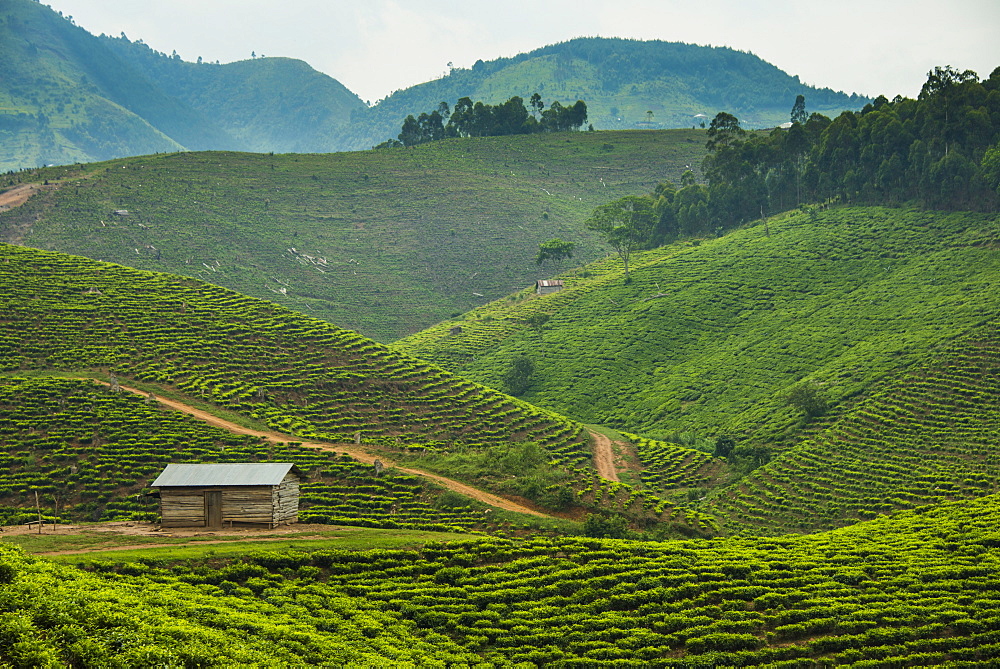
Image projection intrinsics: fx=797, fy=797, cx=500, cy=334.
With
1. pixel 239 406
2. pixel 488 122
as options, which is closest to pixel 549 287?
pixel 239 406

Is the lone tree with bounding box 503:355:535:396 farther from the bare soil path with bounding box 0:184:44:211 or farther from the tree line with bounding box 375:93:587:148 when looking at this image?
the tree line with bounding box 375:93:587:148

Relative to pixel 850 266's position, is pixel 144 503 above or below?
below

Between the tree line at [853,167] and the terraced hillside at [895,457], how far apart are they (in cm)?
3534

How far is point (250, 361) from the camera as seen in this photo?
5838 centimetres

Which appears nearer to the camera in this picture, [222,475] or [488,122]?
[222,475]

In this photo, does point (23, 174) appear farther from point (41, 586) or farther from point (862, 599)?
point (862, 599)

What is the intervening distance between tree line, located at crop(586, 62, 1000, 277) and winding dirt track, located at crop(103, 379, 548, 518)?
70230 millimetres

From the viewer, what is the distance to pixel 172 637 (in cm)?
2009

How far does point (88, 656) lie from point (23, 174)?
4968 inches

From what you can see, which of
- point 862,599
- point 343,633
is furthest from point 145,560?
point 862,599

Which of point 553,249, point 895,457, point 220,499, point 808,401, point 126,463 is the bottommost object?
point 895,457

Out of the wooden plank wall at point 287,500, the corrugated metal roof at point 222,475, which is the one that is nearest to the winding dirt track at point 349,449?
the wooden plank wall at point 287,500

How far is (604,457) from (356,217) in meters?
87.6

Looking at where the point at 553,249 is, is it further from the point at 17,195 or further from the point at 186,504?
the point at 186,504
